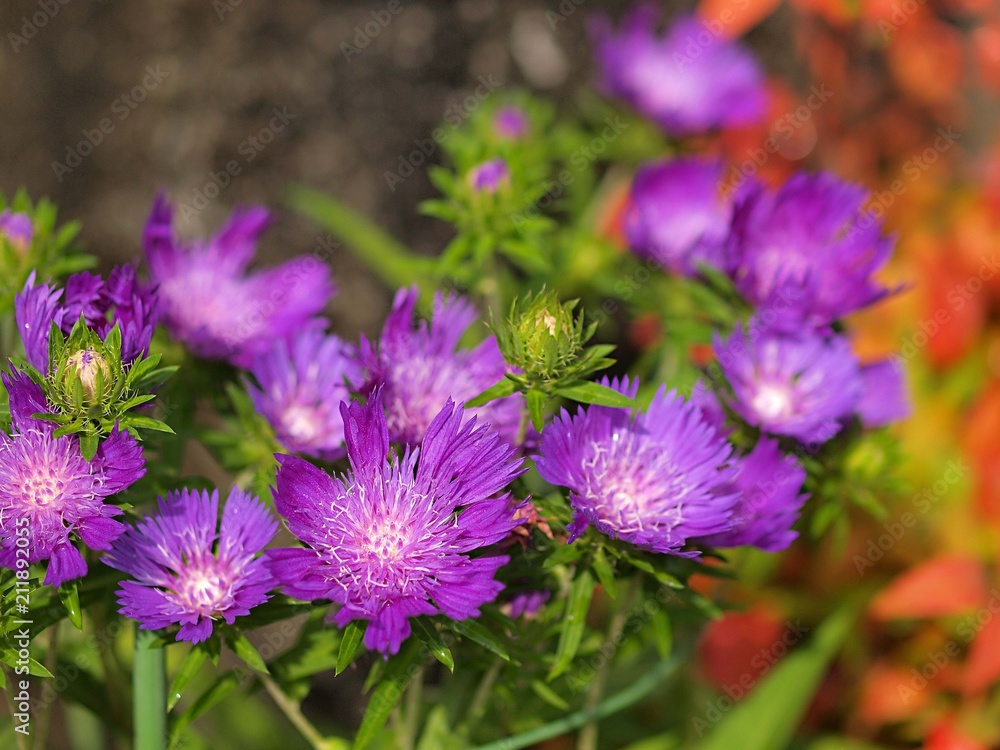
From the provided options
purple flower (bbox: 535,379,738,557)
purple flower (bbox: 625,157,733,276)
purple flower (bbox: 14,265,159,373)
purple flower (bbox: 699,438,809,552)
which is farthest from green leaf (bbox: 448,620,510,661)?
purple flower (bbox: 625,157,733,276)

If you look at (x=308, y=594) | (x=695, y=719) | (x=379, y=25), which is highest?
(x=379, y=25)

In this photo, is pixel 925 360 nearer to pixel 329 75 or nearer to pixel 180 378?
pixel 329 75

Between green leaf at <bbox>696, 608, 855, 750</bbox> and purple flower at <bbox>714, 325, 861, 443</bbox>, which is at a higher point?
purple flower at <bbox>714, 325, 861, 443</bbox>

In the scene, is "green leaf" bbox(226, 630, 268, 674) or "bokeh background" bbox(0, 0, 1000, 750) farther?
"bokeh background" bbox(0, 0, 1000, 750)

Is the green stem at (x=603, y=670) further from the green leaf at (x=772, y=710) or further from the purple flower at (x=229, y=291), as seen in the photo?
the purple flower at (x=229, y=291)

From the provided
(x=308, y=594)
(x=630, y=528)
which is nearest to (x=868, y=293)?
(x=630, y=528)

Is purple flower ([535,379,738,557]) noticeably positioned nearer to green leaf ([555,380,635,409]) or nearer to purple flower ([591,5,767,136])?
green leaf ([555,380,635,409])

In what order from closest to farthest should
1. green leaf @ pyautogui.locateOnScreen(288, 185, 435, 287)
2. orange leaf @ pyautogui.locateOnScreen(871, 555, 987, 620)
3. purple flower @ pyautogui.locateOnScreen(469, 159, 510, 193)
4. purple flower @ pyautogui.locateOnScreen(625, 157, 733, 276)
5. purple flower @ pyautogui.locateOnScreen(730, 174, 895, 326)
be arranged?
purple flower @ pyautogui.locateOnScreen(730, 174, 895, 326) < purple flower @ pyautogui.locateOnScreen(469, 159, 510, 193) < purple flower @ pyautogui.locateOnScreen(625, 157, 733, 276) < orange leaf @ pyautogui.locateOnScreen(871, 555, 987, 620) < green leaf @ pyautogui.locateOnScreen(288, 185, 435, 287)

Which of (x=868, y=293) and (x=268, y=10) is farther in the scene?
(x=268, y=10)
